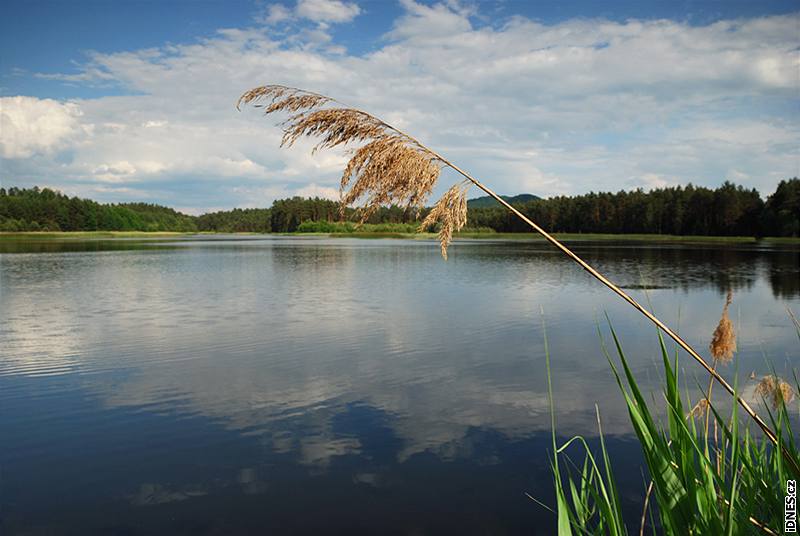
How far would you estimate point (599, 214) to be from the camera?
134 meters

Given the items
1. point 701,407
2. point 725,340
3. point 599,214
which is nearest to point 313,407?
point 701,407

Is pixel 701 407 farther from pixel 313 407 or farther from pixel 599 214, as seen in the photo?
pixel 599 214

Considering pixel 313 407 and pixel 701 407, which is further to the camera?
pixel 313 407

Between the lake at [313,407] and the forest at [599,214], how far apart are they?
153 ft

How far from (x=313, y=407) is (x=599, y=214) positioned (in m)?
136

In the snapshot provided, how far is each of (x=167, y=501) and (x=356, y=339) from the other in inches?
317

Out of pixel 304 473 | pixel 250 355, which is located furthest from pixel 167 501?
pixel 250 355

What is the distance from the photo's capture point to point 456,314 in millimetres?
17516

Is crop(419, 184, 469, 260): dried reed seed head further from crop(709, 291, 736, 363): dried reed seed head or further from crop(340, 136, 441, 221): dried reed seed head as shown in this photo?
crop(709, 291, 736, 363): dried reed seed head

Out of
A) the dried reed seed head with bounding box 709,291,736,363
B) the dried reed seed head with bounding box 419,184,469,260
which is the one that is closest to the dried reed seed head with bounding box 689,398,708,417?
the dried reed seed head with bounding box 709,291,736,363

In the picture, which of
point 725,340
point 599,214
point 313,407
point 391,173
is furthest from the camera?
point 599,214

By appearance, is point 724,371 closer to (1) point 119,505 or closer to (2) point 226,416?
(2) point 226,416

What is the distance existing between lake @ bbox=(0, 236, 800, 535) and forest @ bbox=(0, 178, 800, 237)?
46.7 m

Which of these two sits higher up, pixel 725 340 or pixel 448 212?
pixel 448 212
